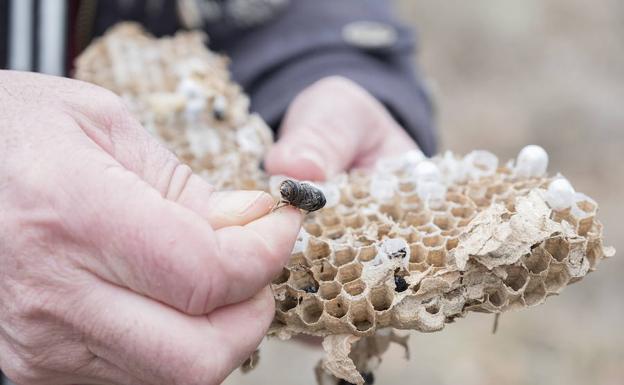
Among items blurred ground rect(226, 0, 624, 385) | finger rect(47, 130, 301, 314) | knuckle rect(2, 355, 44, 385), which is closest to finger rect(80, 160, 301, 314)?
finger rect(47, 130, 301, 314)

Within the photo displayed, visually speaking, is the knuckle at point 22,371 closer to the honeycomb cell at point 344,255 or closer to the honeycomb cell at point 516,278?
the honeycomb cell at point 344,255

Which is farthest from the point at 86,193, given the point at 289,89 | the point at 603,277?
the point at 603,277

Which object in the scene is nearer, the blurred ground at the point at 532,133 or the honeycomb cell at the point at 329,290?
the honeycomb cell at the point at 329,290

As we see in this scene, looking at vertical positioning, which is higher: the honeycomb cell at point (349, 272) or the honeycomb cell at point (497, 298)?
the honeycomb cell at point (497, 298)

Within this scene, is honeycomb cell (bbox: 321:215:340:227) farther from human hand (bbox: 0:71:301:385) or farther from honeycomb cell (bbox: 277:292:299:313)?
human hand (bbox: 0:71:301:385)

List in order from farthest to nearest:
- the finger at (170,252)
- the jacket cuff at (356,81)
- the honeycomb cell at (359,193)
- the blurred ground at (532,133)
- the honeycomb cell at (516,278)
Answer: the blurred ground at (532,133)
the jacket cuff at (356,81)
the honeycomb cell at (359,193)
the honeycomb cell at (516,278)
the finger at (170,252)

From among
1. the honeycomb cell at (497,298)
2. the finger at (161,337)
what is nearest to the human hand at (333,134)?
the honeycomb cell at (497,298)

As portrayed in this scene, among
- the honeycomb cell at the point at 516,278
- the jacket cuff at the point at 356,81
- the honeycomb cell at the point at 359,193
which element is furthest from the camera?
the jacket cuff at the point at 356,81
